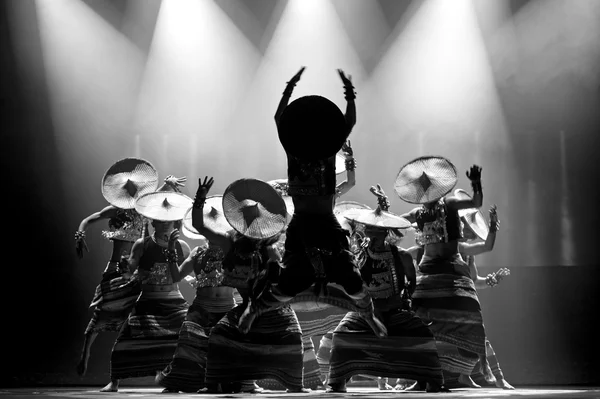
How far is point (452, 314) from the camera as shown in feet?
22.0

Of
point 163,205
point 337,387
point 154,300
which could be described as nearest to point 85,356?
point 154,300

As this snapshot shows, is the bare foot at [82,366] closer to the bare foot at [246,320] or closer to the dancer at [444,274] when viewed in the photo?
the bare foot at [246,320]

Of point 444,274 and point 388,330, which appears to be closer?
point 388,330

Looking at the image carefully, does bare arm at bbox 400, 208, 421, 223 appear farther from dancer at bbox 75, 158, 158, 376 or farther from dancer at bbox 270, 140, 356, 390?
dancer at bbox 75, 158, 158, 376

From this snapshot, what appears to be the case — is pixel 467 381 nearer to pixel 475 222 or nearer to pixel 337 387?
pixel 475 222

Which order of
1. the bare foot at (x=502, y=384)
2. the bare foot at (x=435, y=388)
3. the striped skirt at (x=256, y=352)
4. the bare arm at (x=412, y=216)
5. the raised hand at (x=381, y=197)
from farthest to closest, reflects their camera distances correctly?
1. the bare foot at (x=502, y=384)
2. the bare arm at (x=412, y=216)
3. the raised hand at (x=381, y=197)
4. the bare foot at (x=435, y=388)
5. the striped skirt at (x=256, y=352)

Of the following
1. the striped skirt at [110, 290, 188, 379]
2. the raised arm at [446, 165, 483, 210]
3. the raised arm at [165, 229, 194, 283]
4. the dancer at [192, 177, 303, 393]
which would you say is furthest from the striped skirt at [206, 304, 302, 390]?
the raised arm at [446, 165, 483, 210]

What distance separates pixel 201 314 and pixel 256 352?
681 millimetres

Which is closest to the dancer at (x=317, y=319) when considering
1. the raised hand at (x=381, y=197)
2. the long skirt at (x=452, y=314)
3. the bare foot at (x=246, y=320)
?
the raised hand at (x=381, y=197)

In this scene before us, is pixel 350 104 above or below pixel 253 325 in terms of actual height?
above

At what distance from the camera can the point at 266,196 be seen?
6.08 m

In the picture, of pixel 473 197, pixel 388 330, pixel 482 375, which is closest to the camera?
pixel 388 330

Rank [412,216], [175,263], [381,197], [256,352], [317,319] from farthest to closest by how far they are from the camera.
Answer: [317,319] → [412,216] → [175,263] → [381,197] → [256,352]

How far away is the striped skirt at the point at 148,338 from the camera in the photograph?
22.1ft
